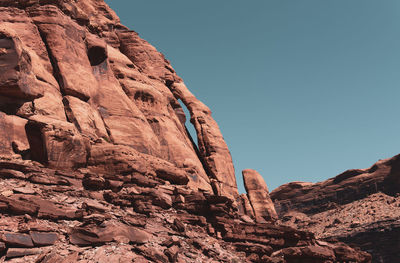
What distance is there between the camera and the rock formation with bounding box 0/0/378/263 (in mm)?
19734

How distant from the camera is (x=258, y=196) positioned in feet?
175

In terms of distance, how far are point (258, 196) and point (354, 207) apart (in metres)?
51.5

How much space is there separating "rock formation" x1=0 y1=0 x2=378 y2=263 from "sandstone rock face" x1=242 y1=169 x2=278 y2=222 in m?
8.35

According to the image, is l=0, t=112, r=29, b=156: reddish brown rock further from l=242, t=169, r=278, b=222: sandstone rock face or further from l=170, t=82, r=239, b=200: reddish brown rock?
l=242, t=169, r=278, b=222: sandstone rock face

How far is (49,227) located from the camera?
63.3 feet

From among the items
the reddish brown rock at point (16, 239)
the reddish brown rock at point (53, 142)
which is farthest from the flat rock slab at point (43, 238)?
the reddish brown rock at point (53, 142)

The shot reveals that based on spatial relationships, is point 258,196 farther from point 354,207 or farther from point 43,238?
point 354,207

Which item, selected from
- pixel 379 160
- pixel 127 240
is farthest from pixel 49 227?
pixel 379 160

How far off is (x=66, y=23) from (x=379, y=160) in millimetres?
92044

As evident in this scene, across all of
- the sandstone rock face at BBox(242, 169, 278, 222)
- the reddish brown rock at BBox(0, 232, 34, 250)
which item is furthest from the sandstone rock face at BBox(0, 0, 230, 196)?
the reddish brown rock at BBox(0, 232, 34, 250)

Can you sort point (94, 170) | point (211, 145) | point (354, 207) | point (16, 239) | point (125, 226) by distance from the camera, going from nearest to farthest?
point (16, 239), point (125, 226), point (94, 170), point (211, 145), point (354, 207)

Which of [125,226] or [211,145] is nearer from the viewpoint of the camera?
[125,226]

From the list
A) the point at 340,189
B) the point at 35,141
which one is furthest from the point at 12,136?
the point at 340,189

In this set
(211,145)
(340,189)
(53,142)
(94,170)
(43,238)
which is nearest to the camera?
(43,238)
